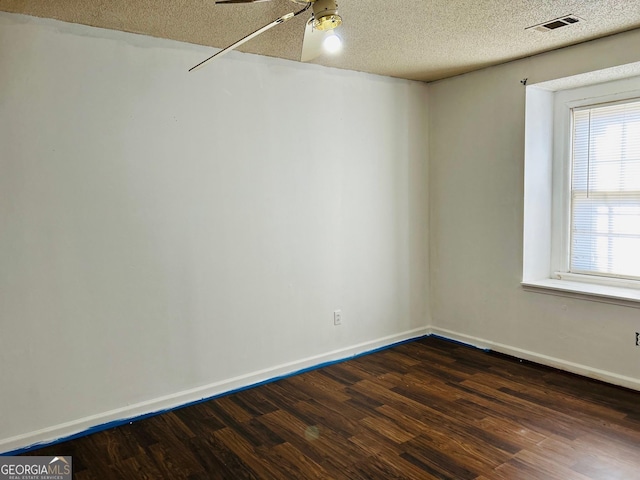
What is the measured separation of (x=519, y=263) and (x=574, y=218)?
1.84 ft

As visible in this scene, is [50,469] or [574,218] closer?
[50,469]

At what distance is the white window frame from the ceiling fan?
215cm

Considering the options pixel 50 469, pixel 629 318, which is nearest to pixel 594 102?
pixel 629 318

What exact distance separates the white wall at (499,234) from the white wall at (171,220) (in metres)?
0.55

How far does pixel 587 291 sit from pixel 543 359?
0.65 meters

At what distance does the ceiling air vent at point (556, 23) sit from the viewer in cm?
278

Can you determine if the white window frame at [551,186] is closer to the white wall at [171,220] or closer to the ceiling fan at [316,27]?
the white wall at [171,220]

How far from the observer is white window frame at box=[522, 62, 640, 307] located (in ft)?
11.8

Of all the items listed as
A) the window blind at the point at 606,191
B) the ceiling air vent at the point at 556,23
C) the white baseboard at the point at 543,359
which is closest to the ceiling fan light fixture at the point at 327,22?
the ceiling air vent at the point at 556,23

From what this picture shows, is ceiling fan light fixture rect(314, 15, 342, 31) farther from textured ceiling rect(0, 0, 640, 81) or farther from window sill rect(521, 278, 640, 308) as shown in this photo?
window sill rect(521, 278, 640, 308)

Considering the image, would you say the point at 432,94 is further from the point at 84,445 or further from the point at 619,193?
the point at 84,445

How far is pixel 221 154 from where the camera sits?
324cm

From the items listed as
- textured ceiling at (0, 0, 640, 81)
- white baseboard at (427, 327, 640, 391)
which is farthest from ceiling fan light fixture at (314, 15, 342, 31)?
white baseboard at (427, 327, 640, 391)

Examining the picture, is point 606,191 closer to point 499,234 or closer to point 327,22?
point 499,234
